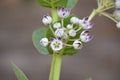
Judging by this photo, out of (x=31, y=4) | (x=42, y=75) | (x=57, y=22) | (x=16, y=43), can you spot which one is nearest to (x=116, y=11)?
(x=57, y=22)

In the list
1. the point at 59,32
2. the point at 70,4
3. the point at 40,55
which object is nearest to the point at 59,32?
the point at 59,32

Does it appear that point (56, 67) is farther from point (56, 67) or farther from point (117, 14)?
point (117, 14)

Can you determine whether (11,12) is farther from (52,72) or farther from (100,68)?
(52,72)

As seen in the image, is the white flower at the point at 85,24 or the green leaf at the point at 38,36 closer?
the white flower at the point at 85,24

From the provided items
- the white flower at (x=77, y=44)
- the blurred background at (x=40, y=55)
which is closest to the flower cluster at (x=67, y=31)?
the white flower at (x=77, y=44)

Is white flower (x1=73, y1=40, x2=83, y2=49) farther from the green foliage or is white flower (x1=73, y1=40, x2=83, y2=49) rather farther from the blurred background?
the blurred background

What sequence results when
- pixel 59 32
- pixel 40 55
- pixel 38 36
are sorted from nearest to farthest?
pixel 59 32
pixel 38 36
pixel 40 55

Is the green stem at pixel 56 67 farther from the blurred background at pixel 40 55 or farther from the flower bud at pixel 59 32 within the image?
the blurred background at pixel 40 55
